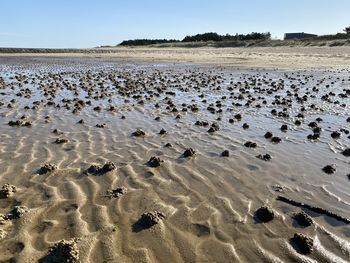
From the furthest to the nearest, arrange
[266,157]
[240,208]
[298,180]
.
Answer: [266,157]
[298,180]
[240,208]

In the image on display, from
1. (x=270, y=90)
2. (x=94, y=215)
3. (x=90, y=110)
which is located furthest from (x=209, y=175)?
(x=270, y=90)

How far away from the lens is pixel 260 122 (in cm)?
1236

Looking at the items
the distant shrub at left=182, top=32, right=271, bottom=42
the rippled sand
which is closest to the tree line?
the distant shrub at left=182, top=32, right=271, bottom=42

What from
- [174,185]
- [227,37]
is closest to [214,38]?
[227,37]

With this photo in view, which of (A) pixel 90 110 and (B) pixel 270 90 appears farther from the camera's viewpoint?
(B) pixel 270 90

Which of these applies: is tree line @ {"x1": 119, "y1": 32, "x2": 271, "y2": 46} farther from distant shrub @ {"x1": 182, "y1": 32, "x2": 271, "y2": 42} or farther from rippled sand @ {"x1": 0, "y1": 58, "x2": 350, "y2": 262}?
rippled sand @ {"x1": 0, "y1": 58, "x2": 350, "y2": 262}

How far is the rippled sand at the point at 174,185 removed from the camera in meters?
5.23

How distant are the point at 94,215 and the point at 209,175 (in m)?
2.47

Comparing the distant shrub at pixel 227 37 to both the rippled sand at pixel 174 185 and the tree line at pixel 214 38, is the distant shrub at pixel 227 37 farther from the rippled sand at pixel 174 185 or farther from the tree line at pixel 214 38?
the rippled sand at pixel 174 185

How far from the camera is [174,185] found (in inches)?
285

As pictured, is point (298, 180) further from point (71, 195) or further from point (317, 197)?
point (71, 195)

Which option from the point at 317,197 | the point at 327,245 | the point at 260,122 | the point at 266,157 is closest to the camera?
the point at 327,245

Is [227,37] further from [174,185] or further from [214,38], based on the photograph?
[174,185]

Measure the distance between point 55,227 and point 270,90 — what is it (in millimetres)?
15132
